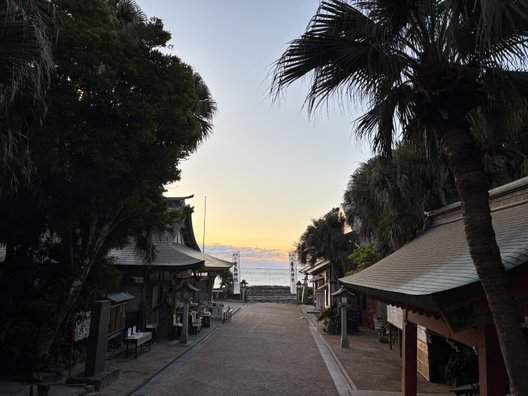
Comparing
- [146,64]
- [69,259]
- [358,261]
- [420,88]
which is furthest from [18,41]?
[358,261]

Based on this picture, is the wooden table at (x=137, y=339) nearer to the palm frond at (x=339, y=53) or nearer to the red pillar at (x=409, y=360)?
the red pillar at (x=409, y=360)

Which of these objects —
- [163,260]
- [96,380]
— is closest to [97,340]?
[96,380]

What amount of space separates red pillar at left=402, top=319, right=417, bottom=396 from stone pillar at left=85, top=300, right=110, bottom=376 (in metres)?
7.29

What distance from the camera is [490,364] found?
482 centimetres

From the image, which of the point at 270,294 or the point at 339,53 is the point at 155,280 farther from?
the point at 270,294

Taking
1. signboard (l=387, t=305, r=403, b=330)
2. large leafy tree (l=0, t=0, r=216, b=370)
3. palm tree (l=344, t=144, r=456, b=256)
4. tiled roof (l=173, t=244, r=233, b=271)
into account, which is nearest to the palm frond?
large leafy tree (l=0, t=0, r=216, b=370)

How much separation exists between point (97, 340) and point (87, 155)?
477 cm

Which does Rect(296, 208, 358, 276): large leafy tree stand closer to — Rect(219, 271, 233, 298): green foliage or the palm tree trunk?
the palm tree trunk

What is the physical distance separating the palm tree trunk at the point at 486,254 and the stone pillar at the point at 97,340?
A: 964 centimetres

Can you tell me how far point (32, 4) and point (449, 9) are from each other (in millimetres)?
4222

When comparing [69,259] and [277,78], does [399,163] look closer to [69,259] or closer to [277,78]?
[277,78]

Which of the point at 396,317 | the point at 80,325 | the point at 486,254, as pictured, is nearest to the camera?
the point at 486,254

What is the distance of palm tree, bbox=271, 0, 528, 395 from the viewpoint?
3547mm

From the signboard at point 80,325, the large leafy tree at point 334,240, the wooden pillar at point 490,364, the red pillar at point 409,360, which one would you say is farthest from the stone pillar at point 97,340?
the large leafy tree at point 334,240
